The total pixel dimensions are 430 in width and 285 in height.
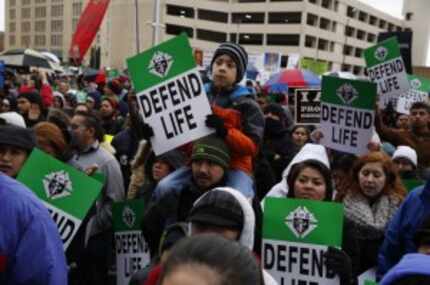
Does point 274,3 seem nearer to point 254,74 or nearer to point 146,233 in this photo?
point 254,74

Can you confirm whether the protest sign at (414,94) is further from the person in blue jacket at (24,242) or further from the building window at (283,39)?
the building window at (283,39)

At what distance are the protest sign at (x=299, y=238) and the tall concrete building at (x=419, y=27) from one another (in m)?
84.6

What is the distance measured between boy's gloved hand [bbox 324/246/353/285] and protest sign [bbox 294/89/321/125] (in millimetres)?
3644

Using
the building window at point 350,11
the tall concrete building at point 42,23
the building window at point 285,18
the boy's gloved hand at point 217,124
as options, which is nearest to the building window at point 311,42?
the building window at point 285,18

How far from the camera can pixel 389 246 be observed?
10.6 feet

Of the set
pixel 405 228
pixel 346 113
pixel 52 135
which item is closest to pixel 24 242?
pixel 405 228

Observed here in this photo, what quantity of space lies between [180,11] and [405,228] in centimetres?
6482

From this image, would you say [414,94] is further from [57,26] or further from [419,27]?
[57,26]

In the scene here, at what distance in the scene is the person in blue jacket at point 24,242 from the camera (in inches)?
81.7

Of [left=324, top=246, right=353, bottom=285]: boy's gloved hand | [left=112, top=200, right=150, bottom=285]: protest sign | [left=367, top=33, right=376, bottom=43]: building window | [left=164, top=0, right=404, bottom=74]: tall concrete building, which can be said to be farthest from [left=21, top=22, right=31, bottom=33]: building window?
[left=324, top=246, right=353, bottom=285]: boy's gloved hand

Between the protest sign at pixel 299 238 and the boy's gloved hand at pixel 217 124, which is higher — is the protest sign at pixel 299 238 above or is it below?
below

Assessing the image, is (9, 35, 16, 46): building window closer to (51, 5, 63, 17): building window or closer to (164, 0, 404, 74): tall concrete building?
(51, 5, 63, 17): building window

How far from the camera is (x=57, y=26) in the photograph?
94062 millimetres

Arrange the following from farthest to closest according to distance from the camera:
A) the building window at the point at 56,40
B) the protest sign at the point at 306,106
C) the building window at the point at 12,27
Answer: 1. the building window at the point at 12,27
2. the building window at the point at 56,40
3. the protest sign at the point at 306,106
